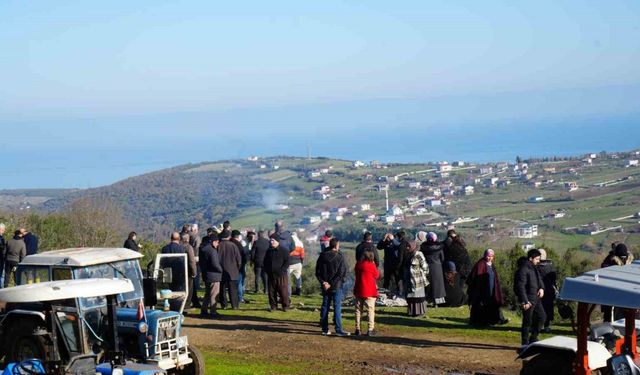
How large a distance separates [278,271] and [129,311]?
8.51 metres

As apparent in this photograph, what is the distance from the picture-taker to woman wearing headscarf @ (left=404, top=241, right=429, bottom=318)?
20781mm

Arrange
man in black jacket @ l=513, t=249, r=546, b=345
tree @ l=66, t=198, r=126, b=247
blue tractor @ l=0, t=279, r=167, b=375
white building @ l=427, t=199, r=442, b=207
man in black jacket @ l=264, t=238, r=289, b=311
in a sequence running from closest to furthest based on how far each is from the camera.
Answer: blue tractor @ l=0, t=279, r=167, b=375 < man in black jacket @ l=513, t=249, r=546, b=345 < man in black jacket @ l=264, t=238, r=289, b=311 < tree @ l=66, t=198, r=126, b=247 < white building @ l=427, t=199, r=442, b=207

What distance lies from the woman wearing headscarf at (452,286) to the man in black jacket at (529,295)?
14.8 feet

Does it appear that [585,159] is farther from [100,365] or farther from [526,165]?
[100,365]

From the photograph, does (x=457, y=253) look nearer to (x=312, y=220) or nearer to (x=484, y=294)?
(x=484, y=294)

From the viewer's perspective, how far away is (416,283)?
20719 mm

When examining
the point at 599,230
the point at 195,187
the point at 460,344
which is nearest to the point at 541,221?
the point at 599,230

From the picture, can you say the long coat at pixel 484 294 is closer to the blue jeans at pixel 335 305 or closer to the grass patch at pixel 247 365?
the blue jeans at pixel 335 305

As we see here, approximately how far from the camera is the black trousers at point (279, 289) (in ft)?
73.1

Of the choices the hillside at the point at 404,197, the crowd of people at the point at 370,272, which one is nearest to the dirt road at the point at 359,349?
the crowd of people at the point at 370,272

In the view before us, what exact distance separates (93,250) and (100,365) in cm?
315

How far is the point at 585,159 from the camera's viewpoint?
85812mm

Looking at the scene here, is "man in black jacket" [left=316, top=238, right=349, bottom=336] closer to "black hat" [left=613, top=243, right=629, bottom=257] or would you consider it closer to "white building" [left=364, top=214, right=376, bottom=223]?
"black hat" [left=613, top=243, right=629, bottom=257]

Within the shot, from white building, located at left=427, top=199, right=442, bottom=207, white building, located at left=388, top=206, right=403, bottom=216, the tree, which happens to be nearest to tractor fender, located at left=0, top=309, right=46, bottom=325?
the tree
